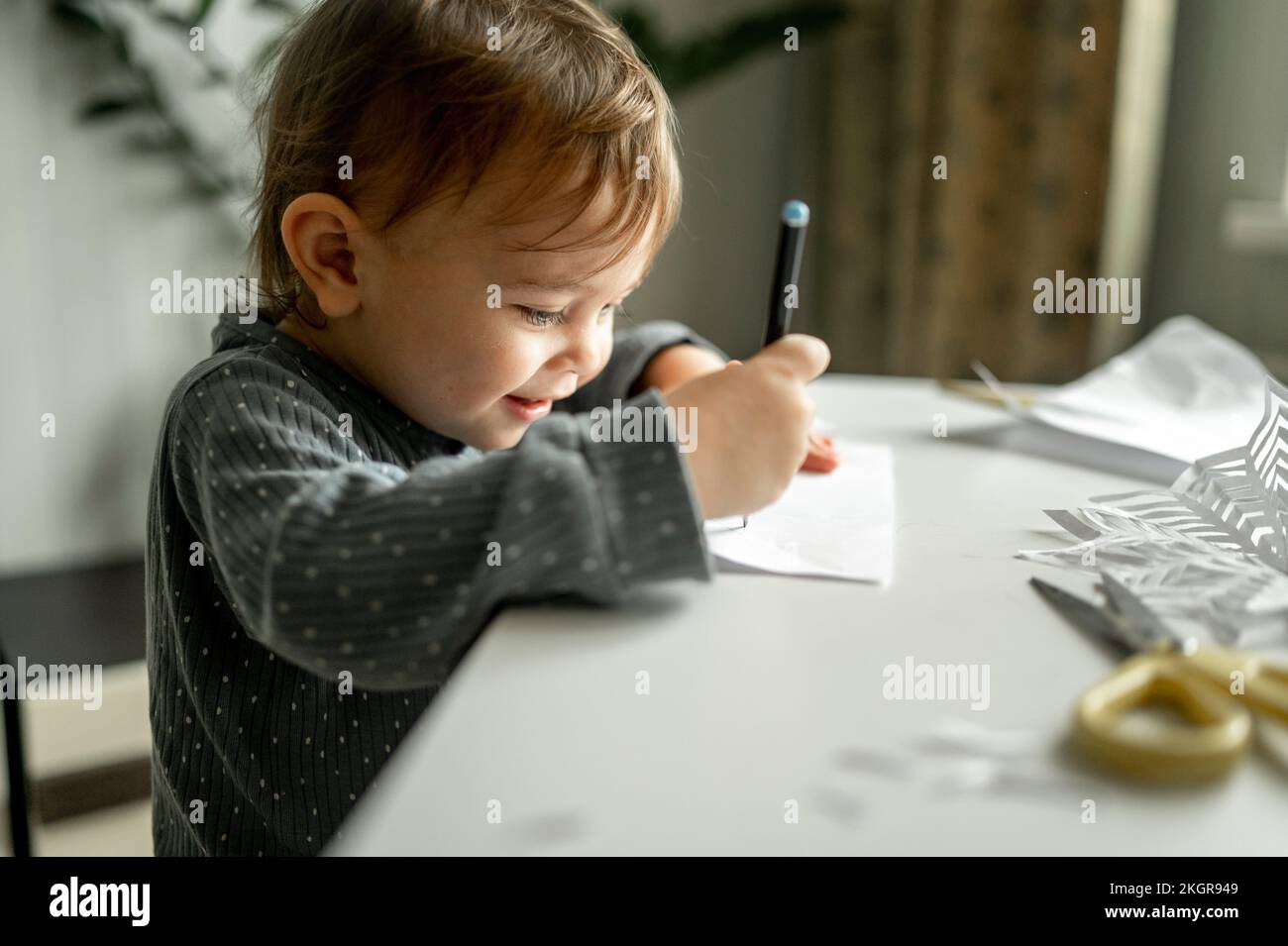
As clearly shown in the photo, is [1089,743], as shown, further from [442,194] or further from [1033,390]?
[1033,390]

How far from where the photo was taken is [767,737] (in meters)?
0.33

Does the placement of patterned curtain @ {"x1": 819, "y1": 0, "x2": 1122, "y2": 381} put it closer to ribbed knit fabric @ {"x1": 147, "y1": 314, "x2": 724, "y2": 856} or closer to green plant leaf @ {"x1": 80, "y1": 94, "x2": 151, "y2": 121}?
green plant leaf @ {"x1": 80, "y1": 94, "x2": 151, "y2": 121}

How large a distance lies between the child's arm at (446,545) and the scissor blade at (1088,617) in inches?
5.5

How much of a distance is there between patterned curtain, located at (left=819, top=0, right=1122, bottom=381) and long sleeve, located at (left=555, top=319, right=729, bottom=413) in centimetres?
123

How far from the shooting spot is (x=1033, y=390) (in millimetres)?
890

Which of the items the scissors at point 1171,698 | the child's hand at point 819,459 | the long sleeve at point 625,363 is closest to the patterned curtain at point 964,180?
the long sleeve at point 625,363

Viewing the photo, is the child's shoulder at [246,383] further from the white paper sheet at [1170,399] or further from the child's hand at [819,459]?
the white paper sheet at [1170,399]

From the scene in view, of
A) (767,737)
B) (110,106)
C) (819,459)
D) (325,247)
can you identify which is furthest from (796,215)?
(110,106)

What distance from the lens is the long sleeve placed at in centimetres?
81

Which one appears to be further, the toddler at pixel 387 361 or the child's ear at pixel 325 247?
the child's ear at pixel 325 247

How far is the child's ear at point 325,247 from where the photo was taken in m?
0.60

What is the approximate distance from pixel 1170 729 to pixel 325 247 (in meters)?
0.47
